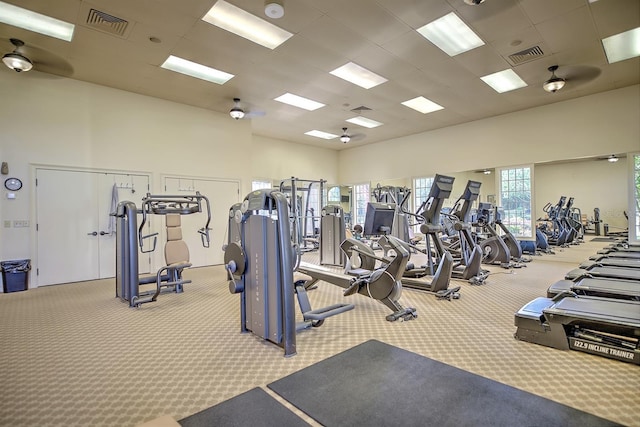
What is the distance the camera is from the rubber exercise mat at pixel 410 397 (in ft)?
6.13

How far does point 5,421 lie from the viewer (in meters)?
1.93

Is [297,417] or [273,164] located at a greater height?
[273,164]

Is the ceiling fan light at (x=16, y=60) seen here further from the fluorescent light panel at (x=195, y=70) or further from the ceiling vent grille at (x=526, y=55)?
the ceiling vent grille at (x=526, y=55)

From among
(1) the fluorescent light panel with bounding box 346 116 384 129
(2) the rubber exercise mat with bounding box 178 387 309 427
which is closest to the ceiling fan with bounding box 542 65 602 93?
(1) the fluorescent light panel with bounding box 346 116 384 129

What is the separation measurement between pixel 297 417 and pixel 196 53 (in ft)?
17.1

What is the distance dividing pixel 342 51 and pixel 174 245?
A: 4084mm

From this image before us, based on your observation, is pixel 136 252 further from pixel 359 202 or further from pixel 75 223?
pixel 359 202

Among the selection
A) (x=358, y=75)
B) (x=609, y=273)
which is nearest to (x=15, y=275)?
(x=358, y=75)

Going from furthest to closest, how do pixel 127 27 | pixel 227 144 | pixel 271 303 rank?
pixel 227 144, pixel 127 27, pixel 271 303

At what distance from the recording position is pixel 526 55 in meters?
5.32

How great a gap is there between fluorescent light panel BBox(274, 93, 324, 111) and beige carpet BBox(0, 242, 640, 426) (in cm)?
452

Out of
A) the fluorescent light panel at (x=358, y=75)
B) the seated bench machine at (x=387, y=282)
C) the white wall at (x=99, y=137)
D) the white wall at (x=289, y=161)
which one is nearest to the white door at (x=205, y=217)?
the white wall at (x=99, y=137)

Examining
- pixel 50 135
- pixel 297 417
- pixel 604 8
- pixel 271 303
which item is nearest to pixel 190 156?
pixel 50 135

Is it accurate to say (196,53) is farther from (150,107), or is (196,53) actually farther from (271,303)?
(271,303)
